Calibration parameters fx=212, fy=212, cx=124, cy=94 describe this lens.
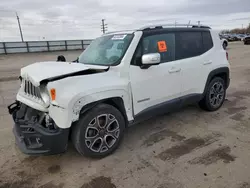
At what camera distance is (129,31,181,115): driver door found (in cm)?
325

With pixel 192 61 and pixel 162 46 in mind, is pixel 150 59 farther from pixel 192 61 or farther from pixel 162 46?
pixel 192 61

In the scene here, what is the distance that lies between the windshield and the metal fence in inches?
1025

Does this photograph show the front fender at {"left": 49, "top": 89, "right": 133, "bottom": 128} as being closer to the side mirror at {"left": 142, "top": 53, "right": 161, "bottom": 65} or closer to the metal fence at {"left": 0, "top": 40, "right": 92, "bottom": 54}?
the side mirror at {"left": 142, "top": 53, "right": 161, "bottom": 65}

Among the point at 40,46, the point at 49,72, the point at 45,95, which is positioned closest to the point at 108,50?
the point at 49,72

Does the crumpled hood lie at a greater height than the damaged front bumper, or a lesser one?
greater

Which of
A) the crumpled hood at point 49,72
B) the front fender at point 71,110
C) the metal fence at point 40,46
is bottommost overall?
the front fender at point 71,110

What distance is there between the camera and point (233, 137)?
3.53 m

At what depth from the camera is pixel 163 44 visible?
3.62 m

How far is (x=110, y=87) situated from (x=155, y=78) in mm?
880

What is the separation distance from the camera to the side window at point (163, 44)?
11.3 feet

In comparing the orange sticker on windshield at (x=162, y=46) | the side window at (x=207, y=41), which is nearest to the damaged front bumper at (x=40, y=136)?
the orange sticker on windshield at (x=162, y=46)

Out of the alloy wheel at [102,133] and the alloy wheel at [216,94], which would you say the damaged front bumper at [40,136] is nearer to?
the alloy wheel at [102,133]

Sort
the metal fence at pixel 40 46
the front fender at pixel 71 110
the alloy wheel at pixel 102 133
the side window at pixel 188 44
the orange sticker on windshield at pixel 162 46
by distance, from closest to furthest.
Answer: the front fender at pixel 71 110 < the alloy wheel at pixel 102 133 < the orange sticker on windshield at pixel 162 46 < the side window at pixel 188 44 < the metal fence at pixel 40 46

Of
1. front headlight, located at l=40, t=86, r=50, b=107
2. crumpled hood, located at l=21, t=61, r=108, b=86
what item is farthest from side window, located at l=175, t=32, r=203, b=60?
front headlight, located at l=40, t=86, r=50, b=107
